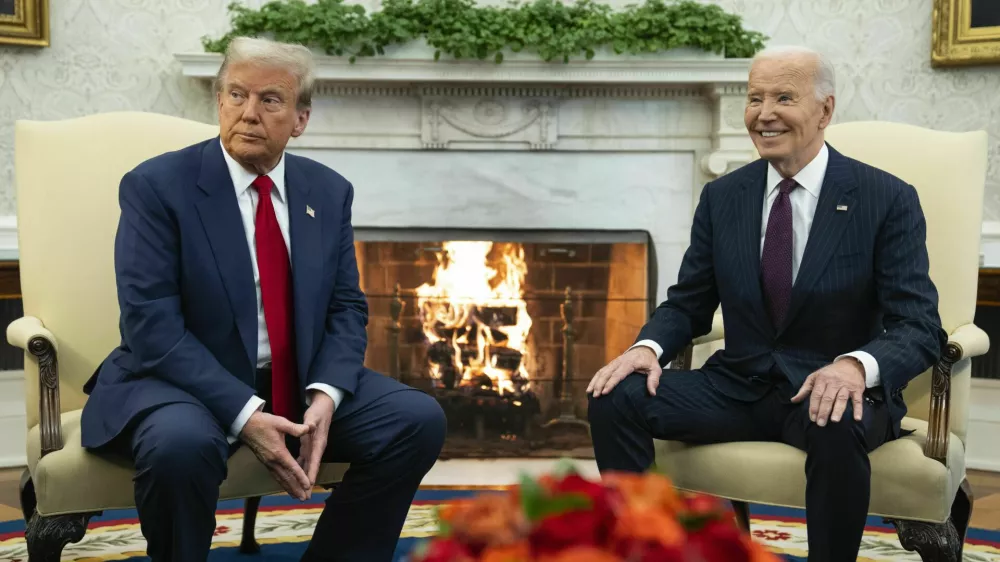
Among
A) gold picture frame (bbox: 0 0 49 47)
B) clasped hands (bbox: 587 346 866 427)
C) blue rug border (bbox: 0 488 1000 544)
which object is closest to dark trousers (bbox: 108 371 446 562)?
clasped hands (bbox: 587 346 866 427)

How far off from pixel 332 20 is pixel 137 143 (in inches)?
57.0

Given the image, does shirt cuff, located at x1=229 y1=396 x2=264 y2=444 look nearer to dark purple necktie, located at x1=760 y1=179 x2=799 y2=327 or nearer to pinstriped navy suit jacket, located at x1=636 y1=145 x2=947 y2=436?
pinstriped navy suit jacket, located at x1=636 y1=145 x2=947 y2=436

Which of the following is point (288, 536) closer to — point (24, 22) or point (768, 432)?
point (768, 432)

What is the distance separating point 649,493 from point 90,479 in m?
1.42

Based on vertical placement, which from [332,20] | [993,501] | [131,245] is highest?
[332,20]

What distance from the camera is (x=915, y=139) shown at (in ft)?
8.90

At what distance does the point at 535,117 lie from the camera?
4246 mm

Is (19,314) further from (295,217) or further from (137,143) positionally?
(295,217)

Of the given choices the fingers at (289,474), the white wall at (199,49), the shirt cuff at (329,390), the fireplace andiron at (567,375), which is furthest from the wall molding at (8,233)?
the fingers at (289,474)

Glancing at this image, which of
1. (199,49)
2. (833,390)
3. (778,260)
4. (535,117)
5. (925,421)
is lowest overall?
(925,421)

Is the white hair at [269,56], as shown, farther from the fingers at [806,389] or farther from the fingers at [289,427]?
the fingers at [806,389]

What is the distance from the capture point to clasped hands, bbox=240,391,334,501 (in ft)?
6.81

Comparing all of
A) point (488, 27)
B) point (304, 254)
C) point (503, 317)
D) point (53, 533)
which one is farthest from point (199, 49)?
point (53, 533)

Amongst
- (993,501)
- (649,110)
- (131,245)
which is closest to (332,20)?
(649,110)
